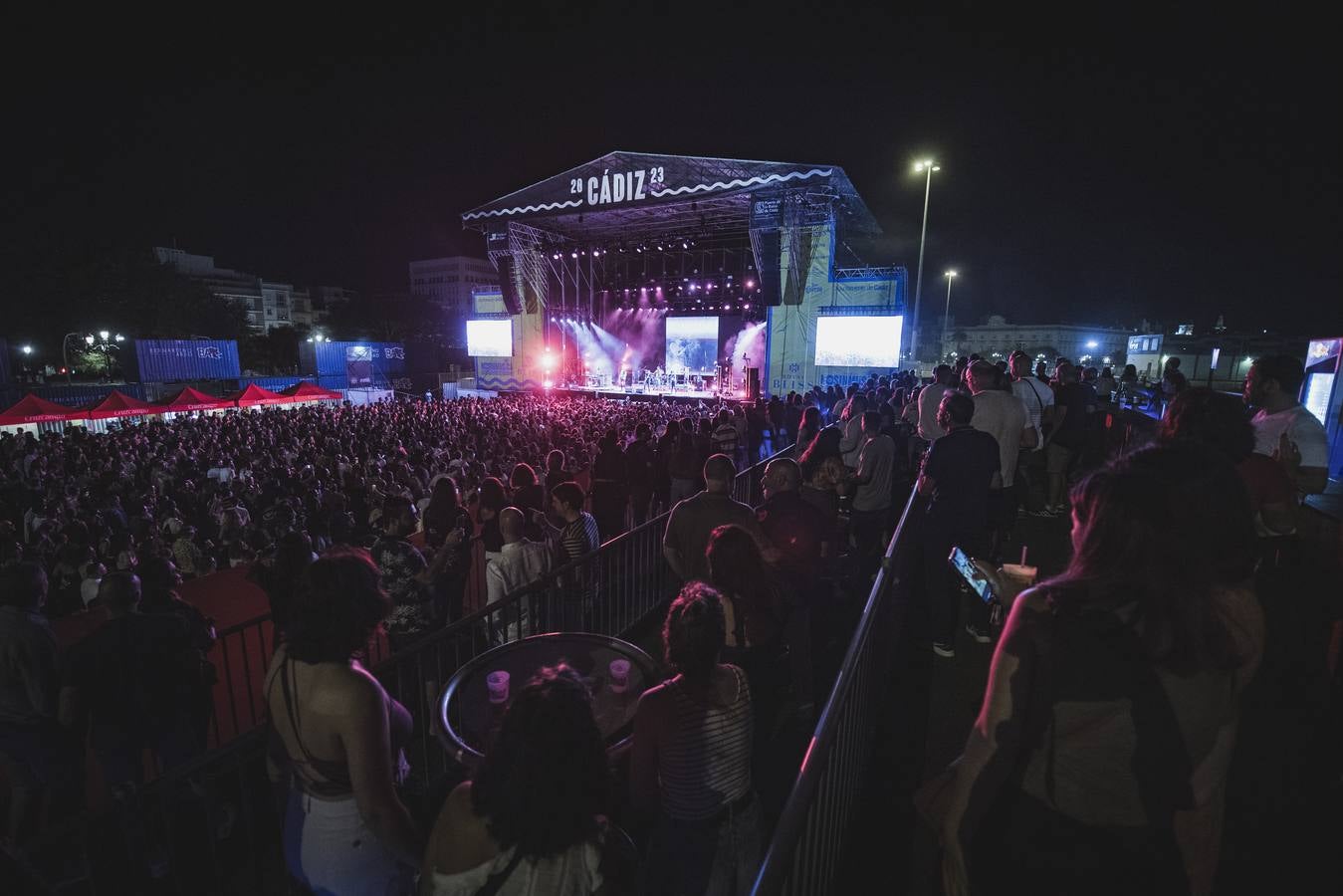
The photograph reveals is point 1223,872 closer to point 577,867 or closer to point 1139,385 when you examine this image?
point 577,867

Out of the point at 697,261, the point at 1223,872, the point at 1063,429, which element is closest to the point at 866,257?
the point at 697,261

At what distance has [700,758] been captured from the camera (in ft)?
6.80

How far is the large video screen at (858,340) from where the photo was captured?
23.6 m

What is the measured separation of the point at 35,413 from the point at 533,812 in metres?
25.1

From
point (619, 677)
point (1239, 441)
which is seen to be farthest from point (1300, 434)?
point (619, 677)

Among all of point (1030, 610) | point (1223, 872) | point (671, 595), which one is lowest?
point (671, 595)

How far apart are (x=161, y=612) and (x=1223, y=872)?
564 cm

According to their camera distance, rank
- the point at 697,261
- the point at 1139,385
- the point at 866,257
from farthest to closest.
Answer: the point at 866,257 → the point at 697,261 → the point at 1139,385

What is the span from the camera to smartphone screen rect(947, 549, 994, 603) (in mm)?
2068

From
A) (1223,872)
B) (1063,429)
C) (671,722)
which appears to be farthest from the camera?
(1063,429)

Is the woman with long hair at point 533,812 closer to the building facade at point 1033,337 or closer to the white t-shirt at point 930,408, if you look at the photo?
the white t-shirt at point 930,408

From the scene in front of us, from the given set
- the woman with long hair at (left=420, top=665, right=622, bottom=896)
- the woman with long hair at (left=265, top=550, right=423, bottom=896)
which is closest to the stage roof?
the woman with long hair at (left=265, top=550, right=423, bottom=896)

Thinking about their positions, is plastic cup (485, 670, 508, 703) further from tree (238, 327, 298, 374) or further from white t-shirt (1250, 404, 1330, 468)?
tree (238, 327, 298, 374)

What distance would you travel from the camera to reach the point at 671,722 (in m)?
2.06
